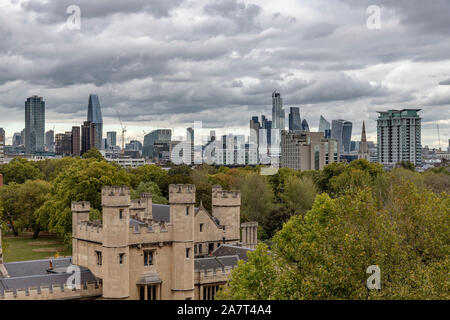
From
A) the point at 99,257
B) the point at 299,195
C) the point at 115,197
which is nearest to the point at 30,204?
the point at 299,195

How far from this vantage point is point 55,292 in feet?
130

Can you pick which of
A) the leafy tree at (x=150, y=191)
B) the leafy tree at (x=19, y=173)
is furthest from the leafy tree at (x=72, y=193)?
the leafy tree at (x=19, y=173)

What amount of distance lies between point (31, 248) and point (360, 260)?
215 ft

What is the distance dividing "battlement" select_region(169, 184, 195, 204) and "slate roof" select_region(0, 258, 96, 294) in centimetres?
838

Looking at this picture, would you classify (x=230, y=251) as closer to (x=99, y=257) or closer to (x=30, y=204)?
(x=99, y=257)

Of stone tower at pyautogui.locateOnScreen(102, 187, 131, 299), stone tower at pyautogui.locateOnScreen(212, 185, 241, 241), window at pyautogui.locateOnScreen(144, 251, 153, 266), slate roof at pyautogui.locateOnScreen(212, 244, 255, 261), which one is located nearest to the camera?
stone tower at pyautogui.locateOnScreen(102, 187, 131, 299)

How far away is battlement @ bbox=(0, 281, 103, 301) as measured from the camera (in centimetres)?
3744

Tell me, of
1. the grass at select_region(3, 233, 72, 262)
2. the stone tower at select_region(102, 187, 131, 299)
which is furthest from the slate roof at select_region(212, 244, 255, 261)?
the grass at select_region(3, 233, 72, 262)

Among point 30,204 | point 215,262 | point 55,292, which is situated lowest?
point 55,292

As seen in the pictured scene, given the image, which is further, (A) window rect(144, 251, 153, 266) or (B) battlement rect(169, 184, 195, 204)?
(B) battlement rect(169, 184, 195, 204)

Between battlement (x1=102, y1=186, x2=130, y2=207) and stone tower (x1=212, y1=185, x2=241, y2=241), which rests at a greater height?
battlement (x1=102, y1=186, x2=130, y2=207)

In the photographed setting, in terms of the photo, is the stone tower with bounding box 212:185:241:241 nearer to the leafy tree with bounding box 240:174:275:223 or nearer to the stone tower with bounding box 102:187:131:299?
the stone tower with bounding box 102:187:131:299

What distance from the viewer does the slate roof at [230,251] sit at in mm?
51500
